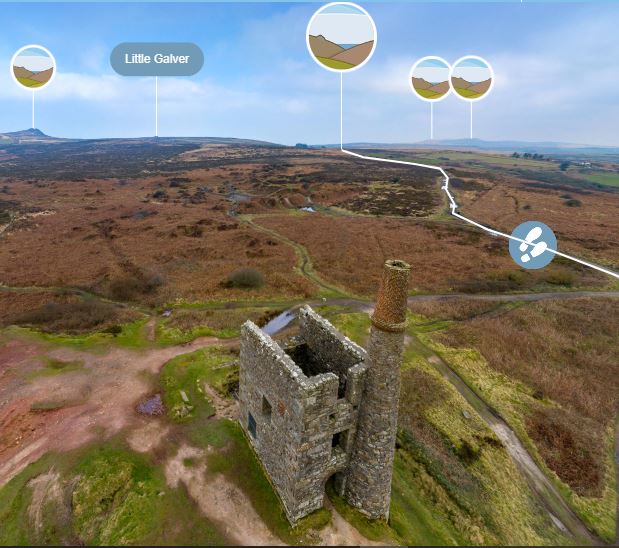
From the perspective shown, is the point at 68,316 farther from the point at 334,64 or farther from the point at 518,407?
the point at 518,407

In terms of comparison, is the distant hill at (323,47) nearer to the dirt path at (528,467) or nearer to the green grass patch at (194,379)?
the green grass patch at (194,379)

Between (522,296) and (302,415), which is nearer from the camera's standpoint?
(302,415)

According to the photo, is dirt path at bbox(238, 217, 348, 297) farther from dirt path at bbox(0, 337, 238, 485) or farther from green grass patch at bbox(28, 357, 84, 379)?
green grass patch at bbox(28, 357, 84, 379)

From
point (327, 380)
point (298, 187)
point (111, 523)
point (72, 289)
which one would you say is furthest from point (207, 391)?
point (298, 187)

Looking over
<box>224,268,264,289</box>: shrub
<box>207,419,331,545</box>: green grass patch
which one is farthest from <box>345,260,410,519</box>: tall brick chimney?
<box>224,268,264,289</box>: shrub

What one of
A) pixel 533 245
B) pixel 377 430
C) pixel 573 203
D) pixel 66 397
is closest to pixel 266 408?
pixel 377 430

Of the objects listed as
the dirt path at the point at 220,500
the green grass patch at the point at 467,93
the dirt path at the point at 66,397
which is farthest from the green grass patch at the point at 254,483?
the green grass patch at the point at 467,93
